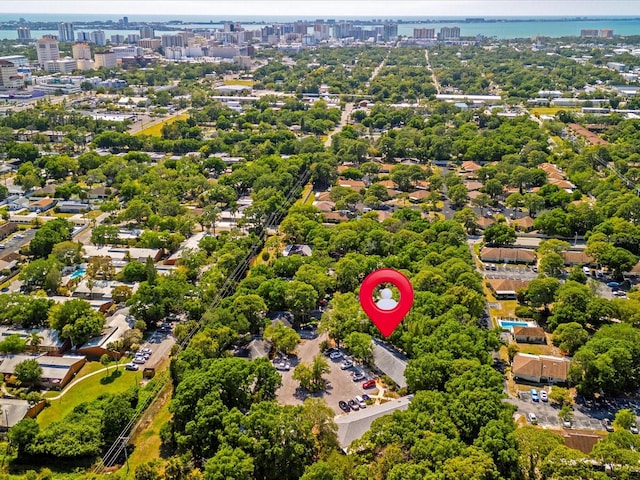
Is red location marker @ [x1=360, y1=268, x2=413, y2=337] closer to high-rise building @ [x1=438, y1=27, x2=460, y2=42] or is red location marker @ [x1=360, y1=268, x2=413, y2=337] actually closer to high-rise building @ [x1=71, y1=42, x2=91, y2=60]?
high-rise building @ [x1=71, y1=42, x2=91, y2=60]

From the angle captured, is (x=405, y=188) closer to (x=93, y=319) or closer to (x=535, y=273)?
(x=535, y=273)

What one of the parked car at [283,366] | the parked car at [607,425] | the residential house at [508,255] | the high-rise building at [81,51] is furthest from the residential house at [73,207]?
the high-rise building at [81,51]

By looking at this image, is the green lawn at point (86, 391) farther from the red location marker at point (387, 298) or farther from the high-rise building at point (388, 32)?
the high-rise building at point (388, 32)

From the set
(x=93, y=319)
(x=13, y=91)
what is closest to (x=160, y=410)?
(x=93, y=319)

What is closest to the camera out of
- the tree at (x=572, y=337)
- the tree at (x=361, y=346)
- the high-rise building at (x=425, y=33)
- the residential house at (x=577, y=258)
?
the tree at (x=361, y=346)

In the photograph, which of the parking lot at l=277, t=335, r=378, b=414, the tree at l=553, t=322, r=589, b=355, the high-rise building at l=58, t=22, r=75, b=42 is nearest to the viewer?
the parking lot at l=277, t=335, r=378, b=414

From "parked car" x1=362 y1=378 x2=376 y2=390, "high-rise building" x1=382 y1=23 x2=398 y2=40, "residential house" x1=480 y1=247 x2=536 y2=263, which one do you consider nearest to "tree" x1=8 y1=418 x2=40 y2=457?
"parked car" x1=362 y1=378 x2=376 y2=390

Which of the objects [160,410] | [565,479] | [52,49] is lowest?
[160,410]
